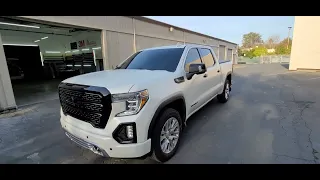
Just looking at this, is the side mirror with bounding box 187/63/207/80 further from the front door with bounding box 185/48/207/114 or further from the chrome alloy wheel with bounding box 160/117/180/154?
the chrome alloy wheel with bounding box 160/117/180/154

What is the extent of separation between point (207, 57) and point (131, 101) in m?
3.08

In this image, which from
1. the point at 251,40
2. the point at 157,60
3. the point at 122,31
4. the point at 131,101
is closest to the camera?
the point at 131,101

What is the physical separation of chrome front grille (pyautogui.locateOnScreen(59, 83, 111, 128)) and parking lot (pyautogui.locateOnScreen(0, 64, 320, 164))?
90 cm

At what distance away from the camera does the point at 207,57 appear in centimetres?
466

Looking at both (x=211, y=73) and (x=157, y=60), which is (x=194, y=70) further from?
(x=211, y=73)

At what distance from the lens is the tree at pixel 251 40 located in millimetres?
71250

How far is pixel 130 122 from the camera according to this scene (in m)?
2.16

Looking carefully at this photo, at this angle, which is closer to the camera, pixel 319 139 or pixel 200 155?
pixel 200 155

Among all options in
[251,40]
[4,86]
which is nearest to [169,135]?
[4,86]

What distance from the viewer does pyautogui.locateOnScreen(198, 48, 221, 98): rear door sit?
426 cm

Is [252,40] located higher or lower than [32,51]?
higher
